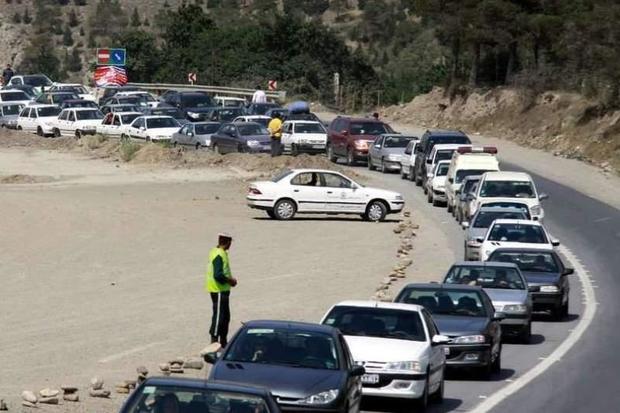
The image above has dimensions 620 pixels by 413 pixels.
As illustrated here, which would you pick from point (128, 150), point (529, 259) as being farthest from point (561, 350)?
point (128, 150)

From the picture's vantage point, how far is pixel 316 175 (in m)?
44.9

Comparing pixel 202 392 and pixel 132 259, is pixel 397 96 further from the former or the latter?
pixel 202 392

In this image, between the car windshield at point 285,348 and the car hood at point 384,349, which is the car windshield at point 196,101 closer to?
the car hood at point 384,349

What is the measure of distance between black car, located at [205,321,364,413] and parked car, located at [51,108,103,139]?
52680mm

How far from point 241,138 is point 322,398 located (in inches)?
1763

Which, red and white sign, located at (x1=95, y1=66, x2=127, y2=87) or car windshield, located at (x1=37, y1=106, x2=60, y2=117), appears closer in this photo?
car windshield, located at (x1=37, y1=106, x2=60, y2=117)

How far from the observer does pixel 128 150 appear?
199ft

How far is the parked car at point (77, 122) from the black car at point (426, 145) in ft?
62.0

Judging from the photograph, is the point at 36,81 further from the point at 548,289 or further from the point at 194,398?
the point at 194,398

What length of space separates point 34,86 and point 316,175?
51871 mm

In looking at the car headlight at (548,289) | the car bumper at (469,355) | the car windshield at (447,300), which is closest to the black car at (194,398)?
the car bumper at (469,355)

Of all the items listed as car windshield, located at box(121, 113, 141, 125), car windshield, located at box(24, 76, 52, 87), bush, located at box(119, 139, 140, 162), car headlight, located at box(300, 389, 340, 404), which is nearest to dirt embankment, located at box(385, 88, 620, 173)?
car windshield, located at box(121, 113, 141, 125)

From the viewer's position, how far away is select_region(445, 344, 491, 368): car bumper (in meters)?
20.9

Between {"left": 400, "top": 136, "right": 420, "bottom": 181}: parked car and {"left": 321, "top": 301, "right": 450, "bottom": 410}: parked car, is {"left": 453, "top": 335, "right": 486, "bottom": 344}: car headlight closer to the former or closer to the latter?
{"left": 321, "top": 301, "right": 450, "bottom": 410}: parked car
